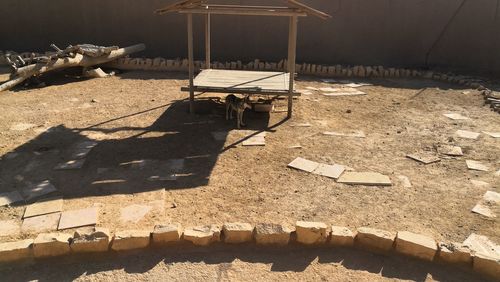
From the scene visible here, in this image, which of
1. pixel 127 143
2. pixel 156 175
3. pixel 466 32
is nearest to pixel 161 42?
pixel 127 143

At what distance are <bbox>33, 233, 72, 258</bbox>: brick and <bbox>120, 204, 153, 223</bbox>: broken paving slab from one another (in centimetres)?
66

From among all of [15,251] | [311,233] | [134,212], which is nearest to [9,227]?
[15,251]

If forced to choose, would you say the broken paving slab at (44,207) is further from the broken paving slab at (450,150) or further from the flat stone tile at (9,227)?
the broken paving slab at (450,150)

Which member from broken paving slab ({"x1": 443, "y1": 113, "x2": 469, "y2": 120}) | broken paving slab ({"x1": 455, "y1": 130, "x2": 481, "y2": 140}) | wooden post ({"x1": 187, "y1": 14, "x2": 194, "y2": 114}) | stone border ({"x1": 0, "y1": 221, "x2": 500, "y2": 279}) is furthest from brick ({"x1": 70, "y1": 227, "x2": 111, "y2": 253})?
broken paving slab ({"x1": 443, "y1": 113, "x2": 469, "y2": 120})

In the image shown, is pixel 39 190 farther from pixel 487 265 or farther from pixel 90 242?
pixel 487 265

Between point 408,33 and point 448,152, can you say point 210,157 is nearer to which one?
point 448,152

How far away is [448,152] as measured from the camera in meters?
6.24

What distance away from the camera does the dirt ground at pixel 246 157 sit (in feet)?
14.9

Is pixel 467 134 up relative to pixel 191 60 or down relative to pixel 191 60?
down

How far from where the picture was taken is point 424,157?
19.8 ft

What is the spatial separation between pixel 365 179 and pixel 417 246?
1.53m

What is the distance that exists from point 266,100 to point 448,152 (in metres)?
3.40

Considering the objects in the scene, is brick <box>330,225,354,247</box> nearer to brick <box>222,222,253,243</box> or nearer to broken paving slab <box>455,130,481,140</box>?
brick <box>222,222,253,243</box>

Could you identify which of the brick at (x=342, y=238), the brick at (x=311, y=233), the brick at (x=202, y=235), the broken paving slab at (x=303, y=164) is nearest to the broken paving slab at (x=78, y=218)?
the brick at (x=202, y=235)
